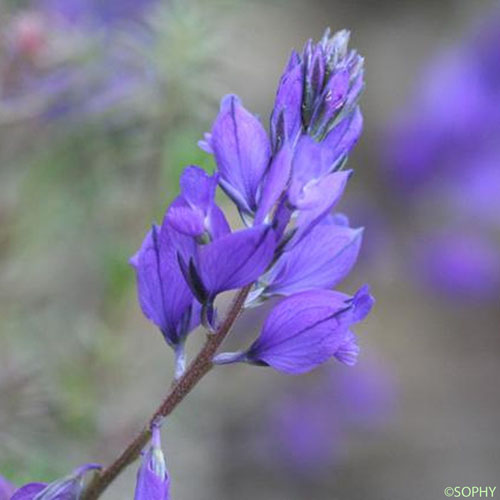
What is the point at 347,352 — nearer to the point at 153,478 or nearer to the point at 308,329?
the point at 308,329

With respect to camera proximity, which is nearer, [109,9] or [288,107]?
[288,107]

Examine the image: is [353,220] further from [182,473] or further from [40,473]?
[40,473]

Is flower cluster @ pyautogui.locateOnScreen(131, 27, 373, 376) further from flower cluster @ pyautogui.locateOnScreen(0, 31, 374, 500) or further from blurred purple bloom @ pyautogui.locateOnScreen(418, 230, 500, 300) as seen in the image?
blurred purple bloom @ pyautogui.locateOnScreen(418, 230, 500, 300)

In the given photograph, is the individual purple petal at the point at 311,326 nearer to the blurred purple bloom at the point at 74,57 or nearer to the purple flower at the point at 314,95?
the purple flower at the point at 314,95

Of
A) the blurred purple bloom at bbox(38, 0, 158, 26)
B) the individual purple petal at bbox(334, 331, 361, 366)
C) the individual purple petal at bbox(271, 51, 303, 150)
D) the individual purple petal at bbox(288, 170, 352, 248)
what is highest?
the blurred purple bloom at bbox(38, 0, 158, 26)

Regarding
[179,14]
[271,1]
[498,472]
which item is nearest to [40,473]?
[179,14]

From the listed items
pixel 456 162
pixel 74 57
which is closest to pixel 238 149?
pixel 74 57

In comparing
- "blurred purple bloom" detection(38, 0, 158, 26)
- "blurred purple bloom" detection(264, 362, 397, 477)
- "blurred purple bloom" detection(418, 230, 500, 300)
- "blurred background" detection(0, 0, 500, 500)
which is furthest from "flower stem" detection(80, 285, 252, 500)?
"blurred purple bloom" detection(264, 362, 397, 477)
